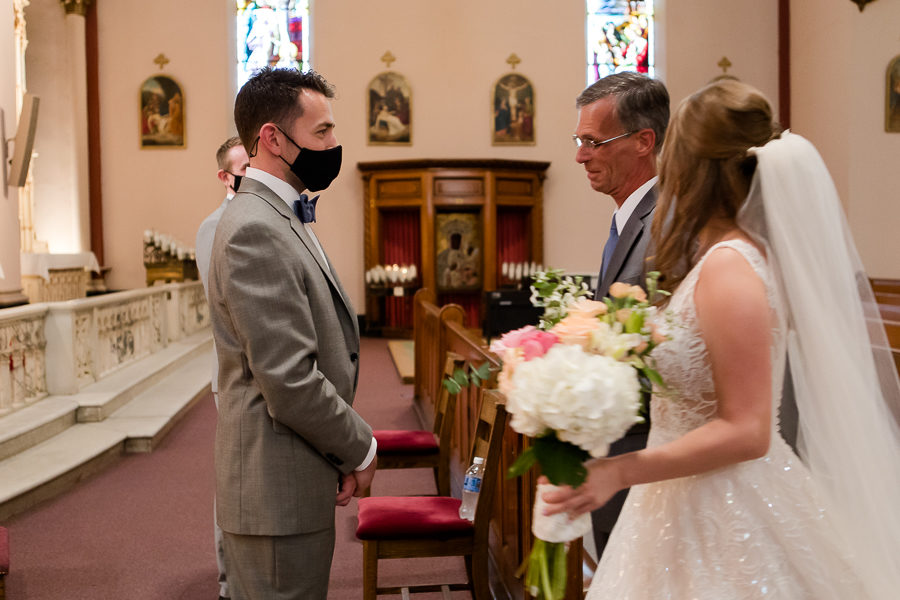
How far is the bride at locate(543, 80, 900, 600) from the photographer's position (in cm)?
135

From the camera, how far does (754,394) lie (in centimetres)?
133

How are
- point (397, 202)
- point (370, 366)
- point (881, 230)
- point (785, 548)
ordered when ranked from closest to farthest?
point (785, 548)
point (370, 366)
point (881, 230)
point (397, 202)

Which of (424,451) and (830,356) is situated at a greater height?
(830,356)

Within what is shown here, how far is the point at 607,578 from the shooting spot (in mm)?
1615

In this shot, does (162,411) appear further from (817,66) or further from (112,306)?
(817,66)

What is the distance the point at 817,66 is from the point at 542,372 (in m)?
13.7

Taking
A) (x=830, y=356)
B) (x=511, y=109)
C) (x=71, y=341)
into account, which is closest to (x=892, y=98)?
(x=511, y=109)

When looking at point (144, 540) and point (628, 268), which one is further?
point (144, 540)

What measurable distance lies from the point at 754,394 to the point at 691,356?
0.44 feet

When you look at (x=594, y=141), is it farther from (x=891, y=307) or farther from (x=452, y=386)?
(x=891, y=307)

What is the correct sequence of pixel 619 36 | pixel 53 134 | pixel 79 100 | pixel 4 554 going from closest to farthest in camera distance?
pixel 4 554
pixel 53 134
pixel 79 100
pixel 619 36

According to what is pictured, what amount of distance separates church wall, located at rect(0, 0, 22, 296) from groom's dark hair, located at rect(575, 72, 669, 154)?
6.73 metres

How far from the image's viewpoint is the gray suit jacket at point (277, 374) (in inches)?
70.3

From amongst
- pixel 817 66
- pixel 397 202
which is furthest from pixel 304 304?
pixel 817 66
